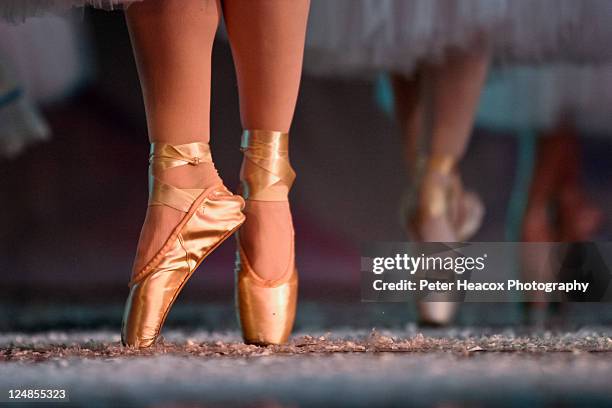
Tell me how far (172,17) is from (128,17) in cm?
4

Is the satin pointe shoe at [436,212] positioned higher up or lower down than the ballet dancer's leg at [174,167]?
lower down

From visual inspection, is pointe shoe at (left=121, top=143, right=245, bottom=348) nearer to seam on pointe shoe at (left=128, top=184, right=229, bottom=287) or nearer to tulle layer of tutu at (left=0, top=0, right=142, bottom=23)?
seam on pointe shoe at (left=128, top=184, right=229, bottom=287)

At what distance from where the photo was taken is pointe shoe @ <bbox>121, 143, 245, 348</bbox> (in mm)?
657

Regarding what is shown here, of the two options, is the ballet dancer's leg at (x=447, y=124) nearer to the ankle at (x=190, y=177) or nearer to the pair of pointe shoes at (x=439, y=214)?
the pair of pointe shoes at (x=439, y=214)

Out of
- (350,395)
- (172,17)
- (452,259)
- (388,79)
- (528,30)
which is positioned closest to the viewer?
(350,395)

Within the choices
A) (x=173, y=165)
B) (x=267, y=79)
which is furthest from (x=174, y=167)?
(x=267, y=79)

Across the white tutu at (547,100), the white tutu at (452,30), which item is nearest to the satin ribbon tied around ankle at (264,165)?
the white tutu at (452,30)

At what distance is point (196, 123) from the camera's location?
2.25 feet

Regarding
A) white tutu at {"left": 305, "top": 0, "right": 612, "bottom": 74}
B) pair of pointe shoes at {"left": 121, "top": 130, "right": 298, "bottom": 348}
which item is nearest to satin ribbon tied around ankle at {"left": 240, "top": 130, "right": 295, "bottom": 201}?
pair of pointe shoes at {"left": 121, "top": 130, "right": 298, "bottom": 348}

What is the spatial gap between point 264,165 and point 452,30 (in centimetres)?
46

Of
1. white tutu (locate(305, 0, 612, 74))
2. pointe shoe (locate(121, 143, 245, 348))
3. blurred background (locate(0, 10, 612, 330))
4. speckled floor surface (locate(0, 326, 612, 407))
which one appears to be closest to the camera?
speckled floor surface (locate(0, 326, 612, 407))

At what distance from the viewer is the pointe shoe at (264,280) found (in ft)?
2.34

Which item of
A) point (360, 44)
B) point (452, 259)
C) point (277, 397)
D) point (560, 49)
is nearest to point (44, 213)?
point (360, 44)

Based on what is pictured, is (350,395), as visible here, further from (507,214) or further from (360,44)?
(507,214)
